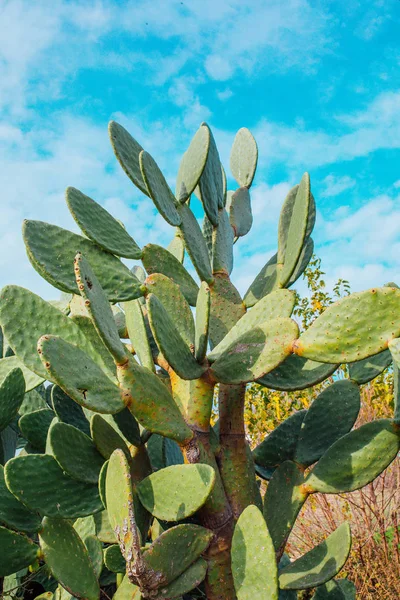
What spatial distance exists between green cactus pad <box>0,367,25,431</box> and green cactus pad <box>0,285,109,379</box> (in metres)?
0.11

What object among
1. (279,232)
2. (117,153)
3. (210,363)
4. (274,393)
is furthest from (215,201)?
(274,393)

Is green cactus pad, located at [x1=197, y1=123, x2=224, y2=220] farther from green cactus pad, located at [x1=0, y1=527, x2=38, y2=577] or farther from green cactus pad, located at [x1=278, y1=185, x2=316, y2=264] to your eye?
green cactus pad, located at [x1=0, y1=527, x2=38, y2=577]

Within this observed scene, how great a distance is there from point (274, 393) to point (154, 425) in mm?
3942

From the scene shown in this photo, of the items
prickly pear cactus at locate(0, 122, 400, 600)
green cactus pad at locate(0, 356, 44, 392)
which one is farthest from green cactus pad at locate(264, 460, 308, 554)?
green cactus pad at locate(0, 356, 44, 392)

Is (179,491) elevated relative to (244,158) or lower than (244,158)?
lower

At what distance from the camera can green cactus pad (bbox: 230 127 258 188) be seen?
2137 mm

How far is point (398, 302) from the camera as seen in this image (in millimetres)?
1188

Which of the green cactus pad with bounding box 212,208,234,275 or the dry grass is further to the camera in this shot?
the dry grass

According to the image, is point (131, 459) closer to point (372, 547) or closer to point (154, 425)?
point (154, 425)

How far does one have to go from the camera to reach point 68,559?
1329mm

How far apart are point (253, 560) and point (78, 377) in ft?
1.73

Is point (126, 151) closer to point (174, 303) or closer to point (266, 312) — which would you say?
point (174, 303)

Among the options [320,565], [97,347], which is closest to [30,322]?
[97,347]

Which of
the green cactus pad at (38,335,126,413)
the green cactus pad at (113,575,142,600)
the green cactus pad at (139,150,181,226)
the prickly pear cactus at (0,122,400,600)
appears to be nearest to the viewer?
the green cactus pad at (38,335,126,413)
